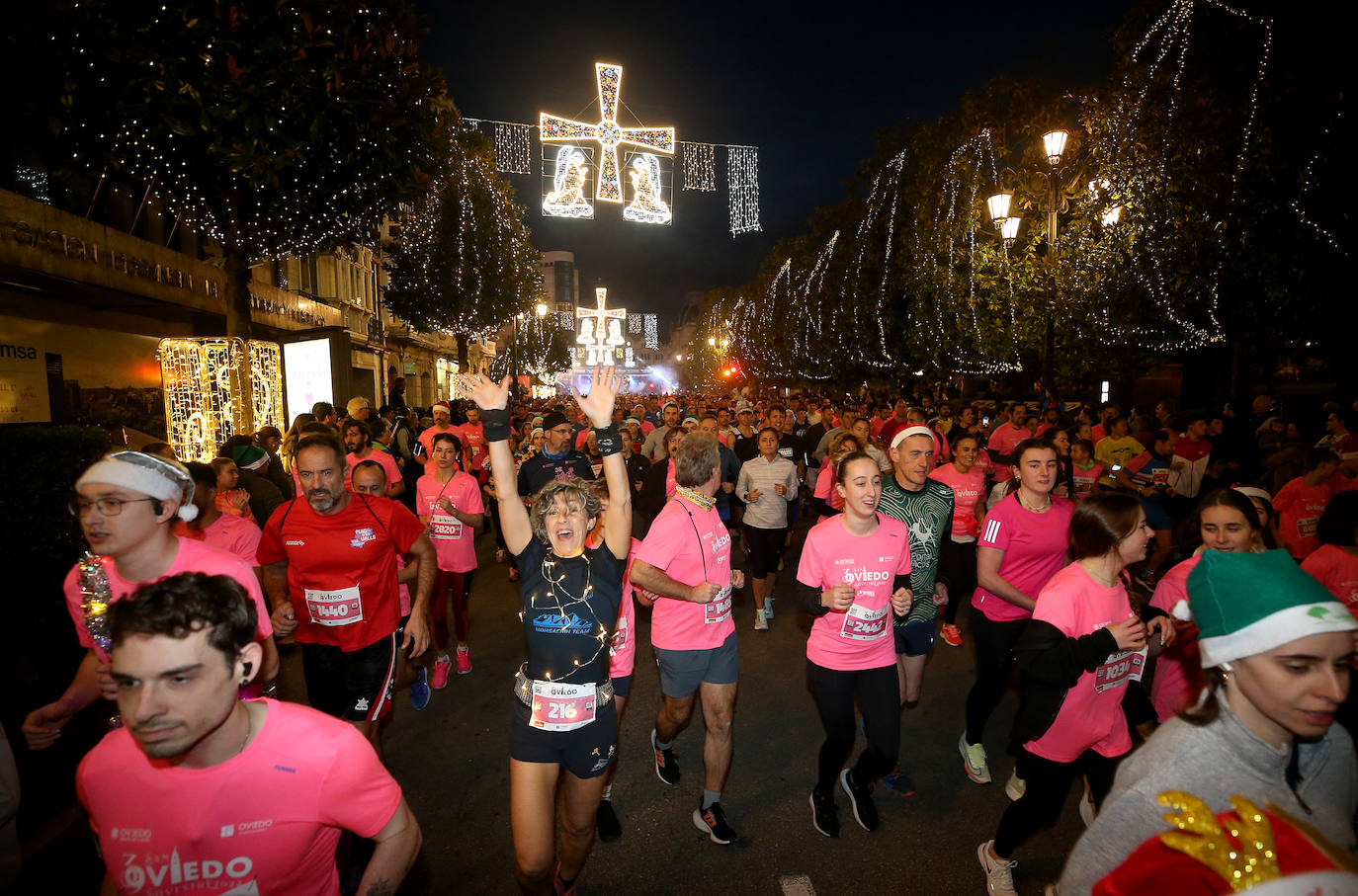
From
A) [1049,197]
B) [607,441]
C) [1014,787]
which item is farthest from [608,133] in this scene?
[1014,787]

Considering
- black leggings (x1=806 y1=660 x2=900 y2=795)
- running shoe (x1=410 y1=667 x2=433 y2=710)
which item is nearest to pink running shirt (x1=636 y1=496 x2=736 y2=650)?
black leggings (x1=806 y1=660 x2=900 y2=795)

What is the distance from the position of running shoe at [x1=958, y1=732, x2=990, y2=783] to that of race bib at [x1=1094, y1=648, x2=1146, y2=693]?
1404mm

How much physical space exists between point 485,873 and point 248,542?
2.50 meters

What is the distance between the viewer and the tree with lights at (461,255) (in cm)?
2955

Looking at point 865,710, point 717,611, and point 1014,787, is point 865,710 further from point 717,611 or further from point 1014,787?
point 1014,787

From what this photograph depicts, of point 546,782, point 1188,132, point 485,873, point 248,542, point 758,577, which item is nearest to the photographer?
point 546,782

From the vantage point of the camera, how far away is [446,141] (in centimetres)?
1015

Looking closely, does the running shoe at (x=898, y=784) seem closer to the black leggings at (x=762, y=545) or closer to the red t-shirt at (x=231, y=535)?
the black leggings at (x=762, y=545)

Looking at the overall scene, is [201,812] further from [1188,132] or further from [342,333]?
[1188,132]

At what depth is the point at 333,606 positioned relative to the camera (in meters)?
3.79

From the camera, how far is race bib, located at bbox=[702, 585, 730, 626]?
3.87 meters

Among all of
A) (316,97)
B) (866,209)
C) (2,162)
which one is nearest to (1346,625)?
(316,97)

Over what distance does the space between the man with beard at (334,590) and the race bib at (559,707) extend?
4.14 feet

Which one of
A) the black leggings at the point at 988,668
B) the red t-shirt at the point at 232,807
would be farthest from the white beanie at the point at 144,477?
the black leggings at the point at 988,668
